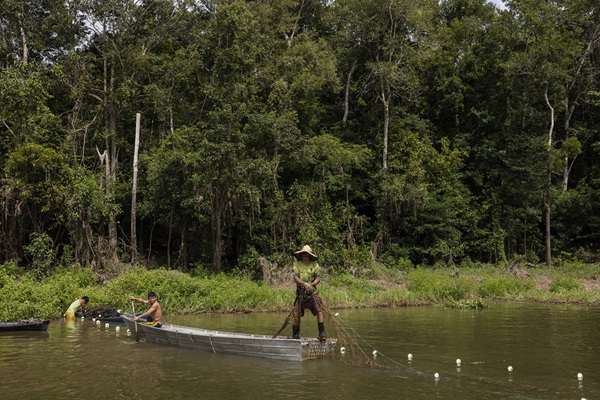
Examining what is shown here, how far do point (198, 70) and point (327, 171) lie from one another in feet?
30.5

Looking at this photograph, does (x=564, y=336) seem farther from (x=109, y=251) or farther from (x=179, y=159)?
(x=109, y=251)

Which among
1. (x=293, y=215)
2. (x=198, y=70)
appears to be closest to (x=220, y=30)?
(x=198, y=70)

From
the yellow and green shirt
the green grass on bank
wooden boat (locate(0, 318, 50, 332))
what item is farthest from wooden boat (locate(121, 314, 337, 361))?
the green grass on bank

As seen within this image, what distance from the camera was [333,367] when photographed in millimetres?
11375

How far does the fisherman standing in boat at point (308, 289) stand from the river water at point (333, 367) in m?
0.85

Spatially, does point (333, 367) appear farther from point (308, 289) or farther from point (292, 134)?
point (292, 134)

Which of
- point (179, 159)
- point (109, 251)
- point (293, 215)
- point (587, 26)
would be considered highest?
point (587, 26)

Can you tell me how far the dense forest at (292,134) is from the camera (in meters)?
27.1

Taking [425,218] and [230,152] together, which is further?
[425,218]

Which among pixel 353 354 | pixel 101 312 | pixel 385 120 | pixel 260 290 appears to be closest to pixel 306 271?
pixel 353 354

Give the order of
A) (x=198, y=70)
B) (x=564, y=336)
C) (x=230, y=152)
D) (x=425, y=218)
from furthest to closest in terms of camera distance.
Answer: (x=425, y=218) → (x=198, y=70) → (x=230, y=152) → (x=564, y=336)

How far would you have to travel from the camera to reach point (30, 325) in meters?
15.8

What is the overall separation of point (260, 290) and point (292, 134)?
1100 cm

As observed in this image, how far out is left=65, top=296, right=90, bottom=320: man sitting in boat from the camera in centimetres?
1847
